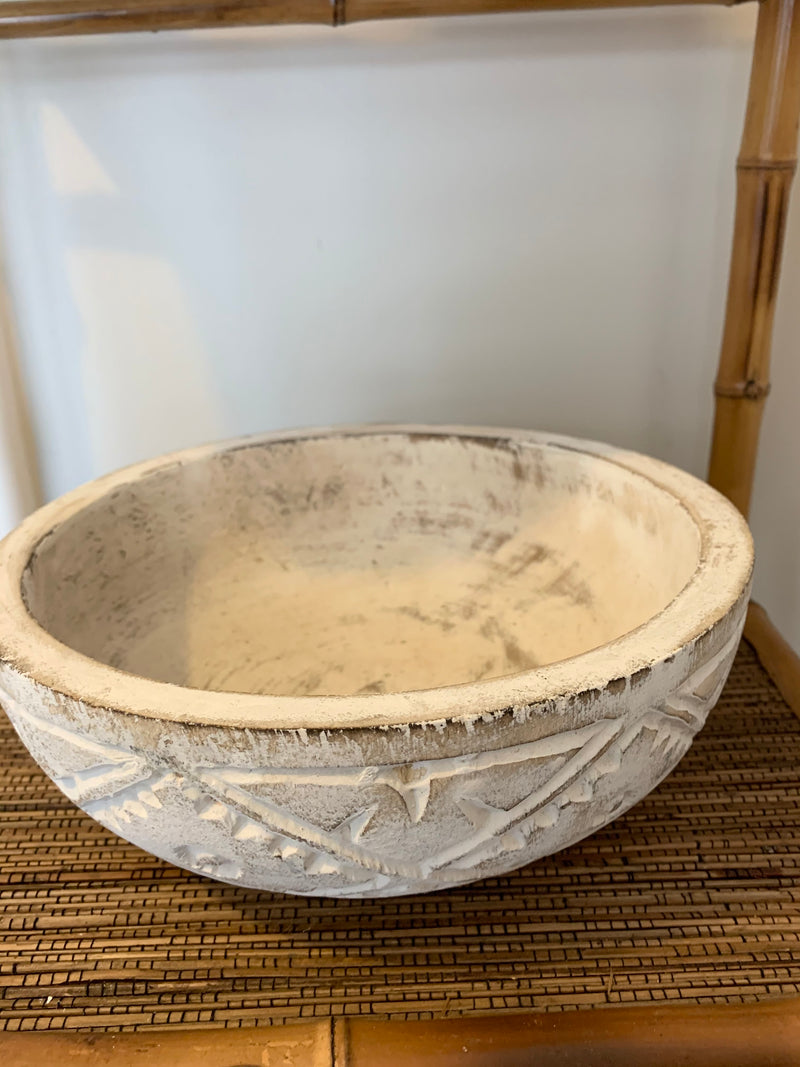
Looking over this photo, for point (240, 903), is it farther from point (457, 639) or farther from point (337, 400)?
point (337, 400)

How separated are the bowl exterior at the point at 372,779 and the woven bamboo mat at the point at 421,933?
0.07 m

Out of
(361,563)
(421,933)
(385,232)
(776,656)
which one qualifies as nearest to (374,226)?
Answer: (385,232)

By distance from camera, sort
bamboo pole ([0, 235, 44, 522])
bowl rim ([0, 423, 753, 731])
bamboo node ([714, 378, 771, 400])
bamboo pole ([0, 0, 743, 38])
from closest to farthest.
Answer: bowl rim ([0, 423, 753, 731]) → bamboo pole ([0, 0, 743, 38]) → bamboo node ([714, 378, 771, 400]) → bamboo pole ([0, 235, 44, 522])

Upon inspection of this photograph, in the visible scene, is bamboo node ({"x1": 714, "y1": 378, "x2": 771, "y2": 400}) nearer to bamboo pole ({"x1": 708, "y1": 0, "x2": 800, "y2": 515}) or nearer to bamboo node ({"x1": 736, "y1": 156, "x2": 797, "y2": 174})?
bamboo pole ({"x1": 708, "y1": 0, "x2": 800, "y2": 515})

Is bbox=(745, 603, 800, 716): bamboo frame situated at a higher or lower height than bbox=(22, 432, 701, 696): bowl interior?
lower

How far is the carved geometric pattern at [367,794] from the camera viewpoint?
1.36 ft

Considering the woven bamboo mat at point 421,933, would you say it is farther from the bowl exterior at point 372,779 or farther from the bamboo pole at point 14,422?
the bamboo pole at point 14,422

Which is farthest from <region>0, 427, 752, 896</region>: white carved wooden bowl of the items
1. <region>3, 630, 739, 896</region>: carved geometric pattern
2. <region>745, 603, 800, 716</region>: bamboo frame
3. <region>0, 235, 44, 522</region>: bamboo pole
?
<region>0, 235, 44, 522</region>: bamboo pole

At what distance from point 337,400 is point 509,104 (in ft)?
1.19

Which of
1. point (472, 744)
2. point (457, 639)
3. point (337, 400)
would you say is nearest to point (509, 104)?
point (337, 400)

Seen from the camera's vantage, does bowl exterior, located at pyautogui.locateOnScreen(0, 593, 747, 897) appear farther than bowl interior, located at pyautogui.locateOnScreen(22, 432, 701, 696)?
No

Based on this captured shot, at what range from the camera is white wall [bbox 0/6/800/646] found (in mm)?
863

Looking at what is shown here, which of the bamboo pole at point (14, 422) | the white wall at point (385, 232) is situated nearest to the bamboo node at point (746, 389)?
the white wall at point (385, 232)

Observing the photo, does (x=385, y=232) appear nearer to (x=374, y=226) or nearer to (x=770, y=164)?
(x=374, y=226)
